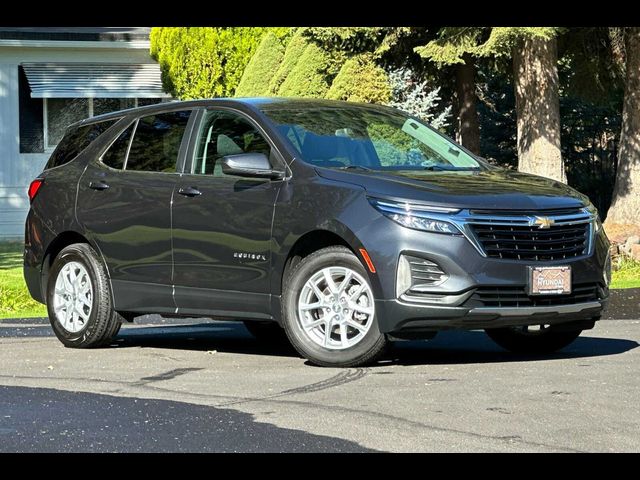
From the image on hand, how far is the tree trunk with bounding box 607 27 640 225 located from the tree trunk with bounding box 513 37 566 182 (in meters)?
1.06

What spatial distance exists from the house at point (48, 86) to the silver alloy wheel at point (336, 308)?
22595mm

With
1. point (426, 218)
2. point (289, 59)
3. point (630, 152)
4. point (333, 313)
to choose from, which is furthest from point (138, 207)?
point (289, 59)

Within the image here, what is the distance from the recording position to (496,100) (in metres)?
31.0

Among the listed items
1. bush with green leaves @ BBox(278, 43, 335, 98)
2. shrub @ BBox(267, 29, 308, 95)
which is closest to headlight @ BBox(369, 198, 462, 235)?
bush with green leaves @ BBox(278, 43, 335, 98)

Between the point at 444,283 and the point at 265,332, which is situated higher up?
the point at 444,283

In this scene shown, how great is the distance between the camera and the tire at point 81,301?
1041 centimetres

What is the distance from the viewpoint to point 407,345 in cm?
1055

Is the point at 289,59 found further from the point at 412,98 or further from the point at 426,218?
the point at 426,218

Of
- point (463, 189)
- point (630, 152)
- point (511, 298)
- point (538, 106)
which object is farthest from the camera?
point (630, 152)

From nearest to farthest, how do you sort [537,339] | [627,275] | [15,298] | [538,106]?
[537,339]
[15,298]
[627,275]
[538,106]

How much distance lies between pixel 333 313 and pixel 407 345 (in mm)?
1740

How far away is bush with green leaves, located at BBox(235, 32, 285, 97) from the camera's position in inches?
977

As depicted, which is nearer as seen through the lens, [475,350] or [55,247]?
[475,350]
